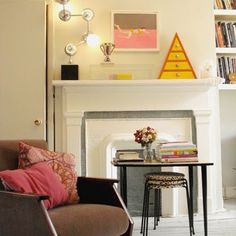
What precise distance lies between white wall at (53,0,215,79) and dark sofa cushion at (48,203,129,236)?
1.91 meters

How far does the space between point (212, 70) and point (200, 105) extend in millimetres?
376

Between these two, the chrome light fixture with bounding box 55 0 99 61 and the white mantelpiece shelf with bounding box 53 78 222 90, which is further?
the chrome light fixture with bounding box 55 0 99 61

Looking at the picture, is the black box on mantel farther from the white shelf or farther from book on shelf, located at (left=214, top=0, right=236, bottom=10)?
book on shelf, located at (left=214, top=0, right=236, bottom=10)

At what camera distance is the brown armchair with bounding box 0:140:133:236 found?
1790mm

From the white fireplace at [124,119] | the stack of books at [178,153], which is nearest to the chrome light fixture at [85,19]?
the white fireplace at [124,119]

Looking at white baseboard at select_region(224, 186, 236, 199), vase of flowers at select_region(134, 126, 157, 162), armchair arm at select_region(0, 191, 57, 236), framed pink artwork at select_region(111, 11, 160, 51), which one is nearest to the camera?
armchair arm at select_region(0, 191, 57, 236)

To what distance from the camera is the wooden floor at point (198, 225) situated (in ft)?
10.1

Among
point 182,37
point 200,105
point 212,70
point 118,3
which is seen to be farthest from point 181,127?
point 118,3

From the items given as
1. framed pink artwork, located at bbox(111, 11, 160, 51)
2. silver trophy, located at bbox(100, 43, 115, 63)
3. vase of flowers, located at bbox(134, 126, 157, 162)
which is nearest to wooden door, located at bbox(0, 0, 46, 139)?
silver trophy, located at bbox(100, 43, 115, 63)

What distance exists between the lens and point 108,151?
3.68 m

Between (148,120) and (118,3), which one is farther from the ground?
(118,3)

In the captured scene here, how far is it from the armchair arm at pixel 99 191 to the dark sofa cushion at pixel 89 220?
132 millimetres

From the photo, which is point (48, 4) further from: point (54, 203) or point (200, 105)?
point (54, 203)

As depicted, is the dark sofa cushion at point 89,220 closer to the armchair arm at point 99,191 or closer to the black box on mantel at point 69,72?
the armchair arm at point 99,191
